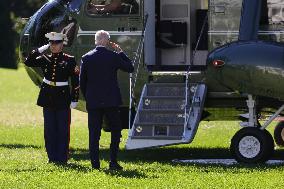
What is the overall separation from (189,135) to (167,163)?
1.83 feet

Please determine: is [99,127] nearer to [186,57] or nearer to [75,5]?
[186,57]

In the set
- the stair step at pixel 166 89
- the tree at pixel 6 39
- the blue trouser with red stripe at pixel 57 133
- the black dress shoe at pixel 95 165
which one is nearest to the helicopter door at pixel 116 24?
the stair step at pixel 166 89

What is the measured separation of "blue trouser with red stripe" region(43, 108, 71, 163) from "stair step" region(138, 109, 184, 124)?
1.31m

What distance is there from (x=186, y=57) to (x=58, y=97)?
3166 millimetres

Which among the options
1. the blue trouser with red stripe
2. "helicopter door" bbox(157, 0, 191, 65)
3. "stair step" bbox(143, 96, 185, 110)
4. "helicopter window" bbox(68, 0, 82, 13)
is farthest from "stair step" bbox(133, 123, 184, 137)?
"helicopter window" bbox(68, 0, 82, 13)

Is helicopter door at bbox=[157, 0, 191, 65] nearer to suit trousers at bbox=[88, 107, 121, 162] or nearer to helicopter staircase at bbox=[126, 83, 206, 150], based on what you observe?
helicopter staircase at bbox=[126, 83, 206, 150]

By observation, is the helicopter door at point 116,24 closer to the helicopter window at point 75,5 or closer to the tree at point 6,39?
the helicopter window at point 75,5

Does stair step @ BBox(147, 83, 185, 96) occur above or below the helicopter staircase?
above

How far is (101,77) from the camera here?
41.3ft

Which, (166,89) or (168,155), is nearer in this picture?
(166,89)

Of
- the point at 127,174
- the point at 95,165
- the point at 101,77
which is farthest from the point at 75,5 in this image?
the point at 127,174

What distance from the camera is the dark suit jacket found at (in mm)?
12547

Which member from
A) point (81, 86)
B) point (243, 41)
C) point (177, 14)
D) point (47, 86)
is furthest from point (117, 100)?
point (177, 14)

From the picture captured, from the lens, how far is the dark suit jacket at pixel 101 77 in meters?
12.5
